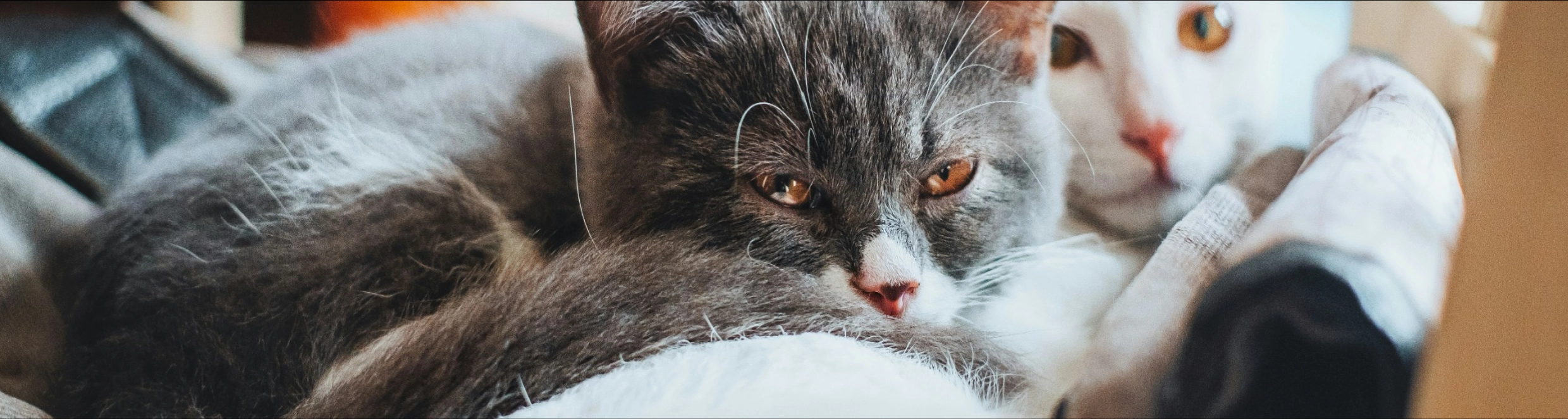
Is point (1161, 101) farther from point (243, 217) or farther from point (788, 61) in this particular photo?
point (243, 217)

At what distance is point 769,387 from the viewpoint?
2.18 feet

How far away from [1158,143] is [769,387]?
0.45 metres

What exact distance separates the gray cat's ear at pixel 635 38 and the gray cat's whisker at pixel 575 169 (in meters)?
0.04

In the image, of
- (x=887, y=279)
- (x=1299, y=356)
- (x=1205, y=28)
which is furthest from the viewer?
(x=1205, y=28)

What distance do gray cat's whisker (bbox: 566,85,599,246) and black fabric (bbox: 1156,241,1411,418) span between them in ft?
1.73

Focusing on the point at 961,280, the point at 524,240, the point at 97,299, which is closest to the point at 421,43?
the point at 524,240

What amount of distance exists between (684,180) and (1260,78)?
0.55 meters

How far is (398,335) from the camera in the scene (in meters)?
0.76

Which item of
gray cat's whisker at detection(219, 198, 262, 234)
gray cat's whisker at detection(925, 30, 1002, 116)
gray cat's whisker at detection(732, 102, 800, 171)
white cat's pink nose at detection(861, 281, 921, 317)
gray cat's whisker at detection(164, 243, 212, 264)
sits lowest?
white cat's pink nose at detection(861, 281, 921, 317)

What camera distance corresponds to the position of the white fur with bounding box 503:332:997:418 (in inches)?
25.8

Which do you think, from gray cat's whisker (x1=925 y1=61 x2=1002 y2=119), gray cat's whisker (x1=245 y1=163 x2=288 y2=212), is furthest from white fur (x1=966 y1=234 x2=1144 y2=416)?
gray cat's whisker (x1=245 y1=163 x2=288 y2=212)

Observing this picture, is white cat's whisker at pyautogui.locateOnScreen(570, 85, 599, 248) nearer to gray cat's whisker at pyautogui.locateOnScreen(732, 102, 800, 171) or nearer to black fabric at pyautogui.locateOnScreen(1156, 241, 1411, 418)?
gray cat's whisker at pyautogui.locateOnScreen(732, 102, 800, 171)

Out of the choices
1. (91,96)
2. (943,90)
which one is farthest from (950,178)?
(91,96)

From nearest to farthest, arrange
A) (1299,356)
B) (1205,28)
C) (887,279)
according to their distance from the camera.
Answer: (1299,356) → (887,279) → (1205,28)
